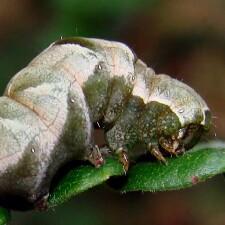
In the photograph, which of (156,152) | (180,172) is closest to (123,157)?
(156,152)

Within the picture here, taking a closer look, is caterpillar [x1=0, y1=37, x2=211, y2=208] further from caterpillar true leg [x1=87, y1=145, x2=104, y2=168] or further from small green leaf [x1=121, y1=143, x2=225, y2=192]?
small green leaf [x1=121, y1=143, x2=225, y2=192]

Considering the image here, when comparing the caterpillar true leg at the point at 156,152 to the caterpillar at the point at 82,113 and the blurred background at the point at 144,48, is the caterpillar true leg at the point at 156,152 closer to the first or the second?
the caterpillar at the point at 82,113

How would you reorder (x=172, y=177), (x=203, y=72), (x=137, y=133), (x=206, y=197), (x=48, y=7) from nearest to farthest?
(x=172, y=177)
(x=137, y=133)
(x=206, y=197)
(x=48, y=7)
(x=203, y=72)

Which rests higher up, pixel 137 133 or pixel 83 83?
pixel 83 83

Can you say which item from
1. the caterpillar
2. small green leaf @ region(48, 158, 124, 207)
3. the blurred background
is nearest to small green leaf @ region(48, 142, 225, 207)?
small green leaf @ region(48, 158, 124, 207)

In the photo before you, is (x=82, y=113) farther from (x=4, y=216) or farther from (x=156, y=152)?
(x=4, y=216)

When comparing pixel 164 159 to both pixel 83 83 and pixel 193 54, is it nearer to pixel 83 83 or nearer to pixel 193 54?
pixel 83 83

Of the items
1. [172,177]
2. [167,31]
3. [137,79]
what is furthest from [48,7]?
[172,177]

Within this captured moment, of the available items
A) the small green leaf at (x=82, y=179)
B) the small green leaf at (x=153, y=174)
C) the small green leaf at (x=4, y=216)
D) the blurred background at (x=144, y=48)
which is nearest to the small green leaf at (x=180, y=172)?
the small green leaf at (x=153, y=174)
